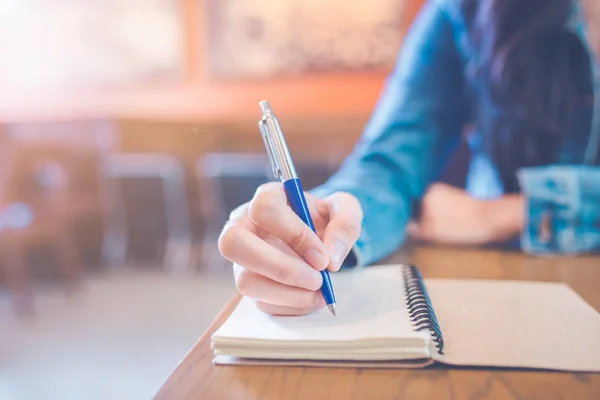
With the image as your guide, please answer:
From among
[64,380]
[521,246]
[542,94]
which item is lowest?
[64,380]

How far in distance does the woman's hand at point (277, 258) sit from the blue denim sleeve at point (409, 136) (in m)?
0.19

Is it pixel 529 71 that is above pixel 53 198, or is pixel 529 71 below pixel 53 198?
above

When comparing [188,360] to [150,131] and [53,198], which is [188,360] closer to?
[53,198]

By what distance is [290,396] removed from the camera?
31 centimetres

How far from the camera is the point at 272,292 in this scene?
387 millimetres

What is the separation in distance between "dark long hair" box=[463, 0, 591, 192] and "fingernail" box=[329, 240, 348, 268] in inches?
19.6

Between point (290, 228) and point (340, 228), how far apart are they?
0.07 meters

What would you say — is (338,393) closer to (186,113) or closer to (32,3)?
(186,113)

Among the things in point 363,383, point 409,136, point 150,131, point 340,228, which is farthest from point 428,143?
point 150,131

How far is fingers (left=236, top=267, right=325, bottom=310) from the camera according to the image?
387mm

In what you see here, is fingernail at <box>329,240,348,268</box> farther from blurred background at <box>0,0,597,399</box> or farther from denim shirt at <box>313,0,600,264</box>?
blurred background at <box>0,0,597,399</box>

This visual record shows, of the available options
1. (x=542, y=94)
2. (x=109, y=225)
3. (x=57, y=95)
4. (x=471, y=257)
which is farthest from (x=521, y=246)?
(x=57, y=95)

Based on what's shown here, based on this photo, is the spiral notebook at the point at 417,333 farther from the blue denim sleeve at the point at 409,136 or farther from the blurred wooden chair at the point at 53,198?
the blurred wooden chair at the point at 53,198

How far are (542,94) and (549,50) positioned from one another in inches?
2.4
